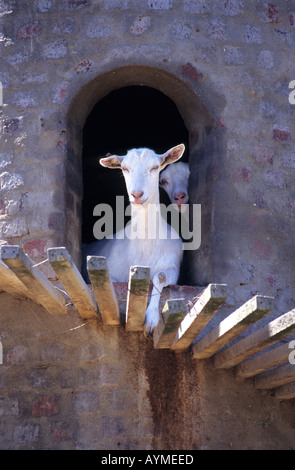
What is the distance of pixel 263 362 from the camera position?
238 inches

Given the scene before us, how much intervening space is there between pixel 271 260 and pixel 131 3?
269 centimetres

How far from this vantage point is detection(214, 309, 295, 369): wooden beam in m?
5.36

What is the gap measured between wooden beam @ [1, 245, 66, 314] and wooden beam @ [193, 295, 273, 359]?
44.1 inches

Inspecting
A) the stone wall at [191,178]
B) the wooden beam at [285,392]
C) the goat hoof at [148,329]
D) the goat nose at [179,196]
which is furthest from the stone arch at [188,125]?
the wooden beam at [285,392]

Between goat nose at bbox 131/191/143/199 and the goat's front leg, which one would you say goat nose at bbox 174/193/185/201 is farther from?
goat nose at bbox 131/191/143/199

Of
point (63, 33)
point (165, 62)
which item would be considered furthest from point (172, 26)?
point (63, 33)

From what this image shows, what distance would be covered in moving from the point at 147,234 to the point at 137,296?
1.54 meters

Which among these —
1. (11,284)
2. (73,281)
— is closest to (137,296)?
(73,281)

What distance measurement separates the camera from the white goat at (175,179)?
797 centimetres

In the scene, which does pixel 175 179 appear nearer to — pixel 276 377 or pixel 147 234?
pixel 147 234

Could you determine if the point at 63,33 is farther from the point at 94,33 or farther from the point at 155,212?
the point at 155,212

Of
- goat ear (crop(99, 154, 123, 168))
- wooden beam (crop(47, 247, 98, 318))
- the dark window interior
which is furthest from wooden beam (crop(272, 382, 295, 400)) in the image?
the dark window interior

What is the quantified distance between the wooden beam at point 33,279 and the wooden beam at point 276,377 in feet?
5.31

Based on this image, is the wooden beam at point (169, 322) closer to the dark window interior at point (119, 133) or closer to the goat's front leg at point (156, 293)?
the goat's front leg at point (156, 293)
